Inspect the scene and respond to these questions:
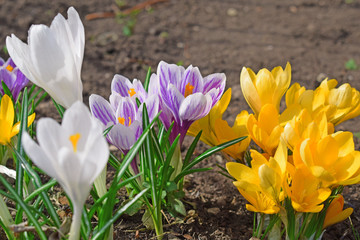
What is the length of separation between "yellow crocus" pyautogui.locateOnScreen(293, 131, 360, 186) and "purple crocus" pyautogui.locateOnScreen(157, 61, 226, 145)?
0.84ft

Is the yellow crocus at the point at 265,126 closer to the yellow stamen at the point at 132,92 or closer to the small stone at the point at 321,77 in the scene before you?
the yellow stamen at the point at 132,92

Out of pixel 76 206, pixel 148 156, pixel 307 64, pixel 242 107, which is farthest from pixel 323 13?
pixel 76 206

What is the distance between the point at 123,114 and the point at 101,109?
7cm

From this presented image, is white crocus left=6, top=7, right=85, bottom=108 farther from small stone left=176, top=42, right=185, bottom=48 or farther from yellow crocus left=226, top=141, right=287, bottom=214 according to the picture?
small stone left=176, top=42, right=185, bottom=48

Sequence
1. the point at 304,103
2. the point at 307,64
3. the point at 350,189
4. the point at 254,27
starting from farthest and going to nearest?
the point at 254,27
the point at 307,64
the point at 350,189
the point at 304,103

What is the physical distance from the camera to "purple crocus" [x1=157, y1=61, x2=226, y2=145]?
128 centimetres

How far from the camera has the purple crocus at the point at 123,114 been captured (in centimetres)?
124

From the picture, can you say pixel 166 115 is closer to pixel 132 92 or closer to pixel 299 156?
pixel 132 92

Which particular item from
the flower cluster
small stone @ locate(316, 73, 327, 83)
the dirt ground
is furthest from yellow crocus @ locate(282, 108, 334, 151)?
small stone @ locate(316, 73, 327, 83)

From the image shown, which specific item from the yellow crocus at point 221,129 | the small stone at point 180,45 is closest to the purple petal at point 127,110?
the yellow crocus at point 221,129

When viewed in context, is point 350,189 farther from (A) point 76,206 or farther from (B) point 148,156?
(A) point 76,206

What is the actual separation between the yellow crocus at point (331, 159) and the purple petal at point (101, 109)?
0.47 m

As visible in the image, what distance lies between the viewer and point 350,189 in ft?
5.82

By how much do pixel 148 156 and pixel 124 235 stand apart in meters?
0.28
